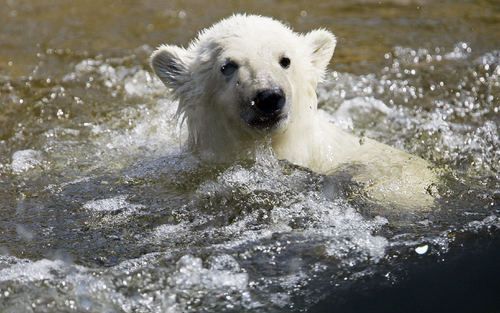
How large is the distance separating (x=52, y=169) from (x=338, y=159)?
1.88 m

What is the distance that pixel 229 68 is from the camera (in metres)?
4.51

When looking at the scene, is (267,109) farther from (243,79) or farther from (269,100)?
(243,79)

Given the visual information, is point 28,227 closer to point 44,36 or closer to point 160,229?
point 160,229

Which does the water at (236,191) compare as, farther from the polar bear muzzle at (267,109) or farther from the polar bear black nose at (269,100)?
the polar bear black nose at (269,100)

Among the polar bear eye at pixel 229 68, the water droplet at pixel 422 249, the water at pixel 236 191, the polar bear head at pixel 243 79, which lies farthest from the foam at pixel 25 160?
the water droplet at pixel 422 249

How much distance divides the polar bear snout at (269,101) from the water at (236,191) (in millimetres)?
469

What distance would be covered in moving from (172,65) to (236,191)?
3.00 ft

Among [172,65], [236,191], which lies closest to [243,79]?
[236,191]

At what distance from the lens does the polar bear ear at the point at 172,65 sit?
4.91 m

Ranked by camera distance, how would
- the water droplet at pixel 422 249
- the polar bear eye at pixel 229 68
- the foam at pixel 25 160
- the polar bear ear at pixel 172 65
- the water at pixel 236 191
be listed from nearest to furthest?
the water at pixel 236 191 → the water droplet at pixel 422 249 → the polar bear eye at pixel 229 68 → the polar bear ear at pixel 172 65 → the foam at pixel 25 160

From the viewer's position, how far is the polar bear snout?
418 centimetres

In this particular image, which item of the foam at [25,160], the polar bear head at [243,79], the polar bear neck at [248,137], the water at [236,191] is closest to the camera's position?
the water at [236,191]

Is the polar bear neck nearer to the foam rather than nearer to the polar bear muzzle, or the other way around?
the polar bear muzzle

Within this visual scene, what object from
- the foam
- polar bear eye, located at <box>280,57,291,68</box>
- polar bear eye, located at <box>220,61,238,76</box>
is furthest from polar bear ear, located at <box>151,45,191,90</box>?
the foam
